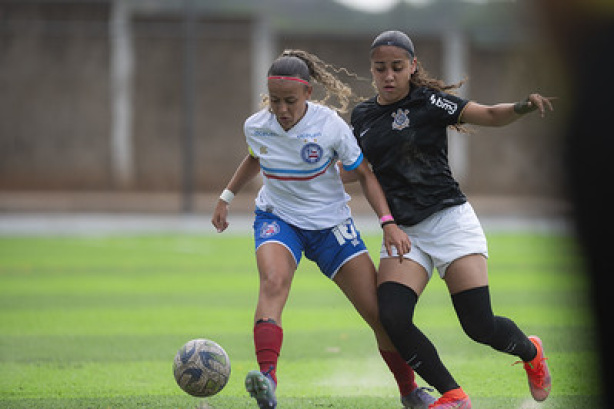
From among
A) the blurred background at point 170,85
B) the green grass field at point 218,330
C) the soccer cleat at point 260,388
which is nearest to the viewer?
the soccer cleat at point 260,388

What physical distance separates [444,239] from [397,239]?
295mm

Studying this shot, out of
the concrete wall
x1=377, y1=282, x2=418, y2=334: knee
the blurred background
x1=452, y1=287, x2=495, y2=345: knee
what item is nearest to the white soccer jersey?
x1=377, y1=282, x2=418, y2=334: knee

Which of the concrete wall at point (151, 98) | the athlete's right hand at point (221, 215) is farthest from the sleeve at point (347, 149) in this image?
the concrete wall at point (151, 98)

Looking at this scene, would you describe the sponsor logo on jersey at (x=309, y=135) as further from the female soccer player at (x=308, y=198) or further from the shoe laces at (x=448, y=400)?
the shoe laces at (x=448, y=400)

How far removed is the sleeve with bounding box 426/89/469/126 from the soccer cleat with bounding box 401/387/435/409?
144cm

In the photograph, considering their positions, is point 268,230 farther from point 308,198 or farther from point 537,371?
point 537,371

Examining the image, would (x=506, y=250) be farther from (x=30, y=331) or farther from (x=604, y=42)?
(x=604, y=42)

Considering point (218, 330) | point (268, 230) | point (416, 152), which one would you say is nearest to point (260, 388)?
point (268, 230)

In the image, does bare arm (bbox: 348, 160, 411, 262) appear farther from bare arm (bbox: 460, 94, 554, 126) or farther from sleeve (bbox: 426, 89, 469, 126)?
bare arm (bbox: 460, 94, 554, 126)

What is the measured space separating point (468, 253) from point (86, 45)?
23.3 meters

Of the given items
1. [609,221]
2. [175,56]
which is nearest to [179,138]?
[175,56]

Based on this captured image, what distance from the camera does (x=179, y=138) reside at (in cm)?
2677

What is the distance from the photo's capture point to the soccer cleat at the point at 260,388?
420cm

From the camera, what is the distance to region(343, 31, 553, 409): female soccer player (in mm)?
4656
